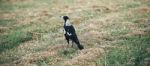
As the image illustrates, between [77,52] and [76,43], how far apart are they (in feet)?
2.00

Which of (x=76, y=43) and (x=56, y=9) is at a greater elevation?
(x=76, y=43)

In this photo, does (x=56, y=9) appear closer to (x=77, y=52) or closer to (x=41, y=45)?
(x=41, y=45)

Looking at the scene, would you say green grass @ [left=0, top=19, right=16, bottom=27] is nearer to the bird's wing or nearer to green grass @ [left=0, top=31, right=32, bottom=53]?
green grass @ [left=0, top=31, right=32, bottom=53]

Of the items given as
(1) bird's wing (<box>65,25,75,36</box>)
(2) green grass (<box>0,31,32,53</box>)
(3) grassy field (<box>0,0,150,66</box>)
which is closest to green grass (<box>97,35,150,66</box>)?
(3) grassy field (<box>0,0,150,66</box>)

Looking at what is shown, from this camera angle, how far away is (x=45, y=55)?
1583 cm

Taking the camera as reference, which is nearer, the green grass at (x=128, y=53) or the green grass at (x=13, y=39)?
the green grass at (x=128, y=53)

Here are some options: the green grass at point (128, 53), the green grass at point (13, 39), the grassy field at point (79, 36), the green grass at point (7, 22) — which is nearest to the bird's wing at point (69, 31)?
the grassy field at point (79, 36)

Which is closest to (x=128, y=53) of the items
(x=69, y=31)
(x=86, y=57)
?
(x=86, y=57)

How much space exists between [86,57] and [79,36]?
5256 millimetres

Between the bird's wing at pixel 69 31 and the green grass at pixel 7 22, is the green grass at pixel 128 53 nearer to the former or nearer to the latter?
the bird's wing at pixel 69 31

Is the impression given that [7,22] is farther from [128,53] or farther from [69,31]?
[128,53]

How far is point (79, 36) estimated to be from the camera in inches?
774

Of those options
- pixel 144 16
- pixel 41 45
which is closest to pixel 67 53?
pixel 41 45

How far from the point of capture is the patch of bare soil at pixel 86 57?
45.8 feet
